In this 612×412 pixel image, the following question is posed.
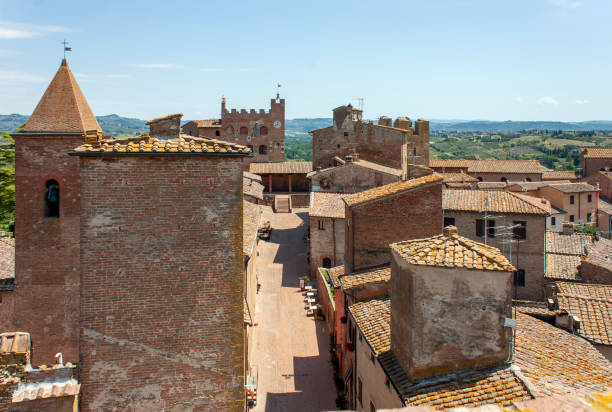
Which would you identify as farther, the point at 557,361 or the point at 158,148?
the point at 557,361

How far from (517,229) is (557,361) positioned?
18.7 m

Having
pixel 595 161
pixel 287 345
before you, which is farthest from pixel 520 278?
pixel 595 161

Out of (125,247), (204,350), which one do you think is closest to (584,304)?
(204,350)

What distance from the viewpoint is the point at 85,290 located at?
9836 mm

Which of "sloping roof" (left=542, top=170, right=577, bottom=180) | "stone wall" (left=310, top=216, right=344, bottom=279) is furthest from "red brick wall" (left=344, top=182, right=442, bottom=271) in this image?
"sloping roof" (left=542, top=170, right=577, bottom=180)

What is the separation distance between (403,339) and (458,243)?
268cm

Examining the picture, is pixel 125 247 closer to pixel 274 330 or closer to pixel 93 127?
pixel 93 127

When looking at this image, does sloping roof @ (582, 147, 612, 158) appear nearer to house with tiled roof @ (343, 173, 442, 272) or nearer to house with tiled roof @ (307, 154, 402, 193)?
house with tiled roof @ (307, 154, 402, 193)

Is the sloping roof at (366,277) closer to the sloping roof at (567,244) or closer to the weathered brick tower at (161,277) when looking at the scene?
the weathered brick tower at (161,277)

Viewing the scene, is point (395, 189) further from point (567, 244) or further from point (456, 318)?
point (567, 244)

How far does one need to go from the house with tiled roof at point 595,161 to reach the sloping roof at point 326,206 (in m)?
64.1

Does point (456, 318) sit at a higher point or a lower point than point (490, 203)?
lower

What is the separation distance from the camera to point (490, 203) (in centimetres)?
3039

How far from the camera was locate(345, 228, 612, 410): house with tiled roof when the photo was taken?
10.3m
